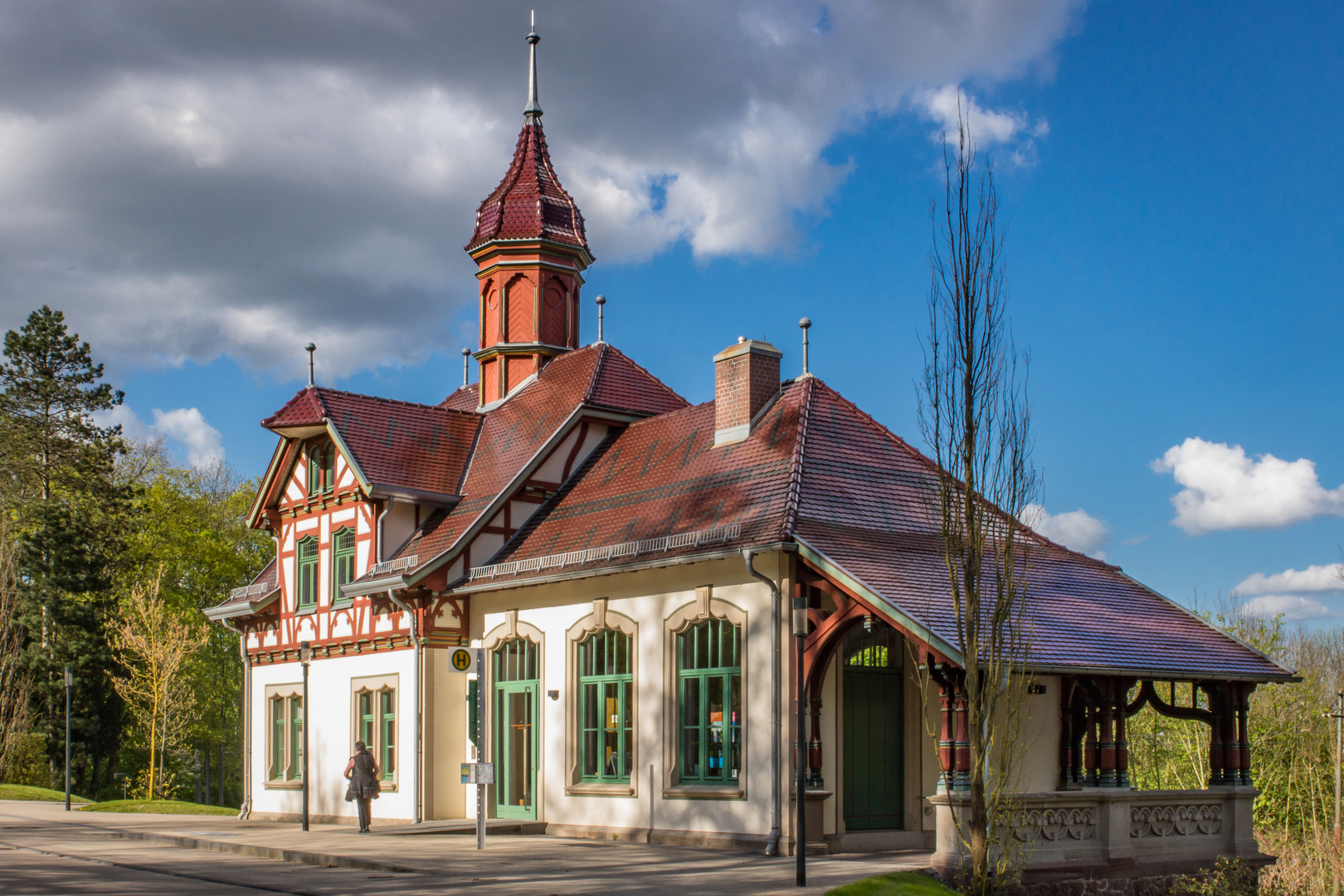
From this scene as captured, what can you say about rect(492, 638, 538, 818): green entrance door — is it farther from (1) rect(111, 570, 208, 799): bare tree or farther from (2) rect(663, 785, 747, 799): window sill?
(1) rect(111, 570, 208, 799): bare tree

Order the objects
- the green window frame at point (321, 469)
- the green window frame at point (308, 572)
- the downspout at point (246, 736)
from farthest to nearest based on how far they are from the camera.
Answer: the downspout at point (246, 736)
the green window frame at point (308, 572)
the green window frame at point (321, 469)

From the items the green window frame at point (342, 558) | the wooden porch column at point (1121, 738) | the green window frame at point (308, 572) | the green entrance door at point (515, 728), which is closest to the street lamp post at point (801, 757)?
the wooden porch column at point (1121, 738)

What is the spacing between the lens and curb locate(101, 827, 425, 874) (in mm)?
14492

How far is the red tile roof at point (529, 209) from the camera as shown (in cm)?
Result: 2652

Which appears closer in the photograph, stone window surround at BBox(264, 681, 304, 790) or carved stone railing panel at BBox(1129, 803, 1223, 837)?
carved stone railing panel at BBox(1129, 803, 1223, 837)

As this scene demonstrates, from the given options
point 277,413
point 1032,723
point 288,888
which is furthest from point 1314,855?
point 277,413

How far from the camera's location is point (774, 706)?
51.3ft

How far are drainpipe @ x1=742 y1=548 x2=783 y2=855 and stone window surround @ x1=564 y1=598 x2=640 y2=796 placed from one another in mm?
2584

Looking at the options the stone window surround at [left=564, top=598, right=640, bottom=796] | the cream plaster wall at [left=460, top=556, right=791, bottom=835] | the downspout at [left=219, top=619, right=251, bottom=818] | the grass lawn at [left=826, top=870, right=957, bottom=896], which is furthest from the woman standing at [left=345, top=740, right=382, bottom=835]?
the grass lawn at [left=826, top=870, right=957, bottom=896]

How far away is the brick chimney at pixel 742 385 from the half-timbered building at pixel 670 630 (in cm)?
4

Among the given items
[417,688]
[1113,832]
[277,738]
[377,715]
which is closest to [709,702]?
[1113,832]

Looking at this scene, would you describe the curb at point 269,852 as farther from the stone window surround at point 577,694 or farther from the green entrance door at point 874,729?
the green entrance door at point 874,729

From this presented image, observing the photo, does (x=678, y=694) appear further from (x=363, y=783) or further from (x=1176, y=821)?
(x=1176, y=821)

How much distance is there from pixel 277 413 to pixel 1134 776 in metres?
17.7
